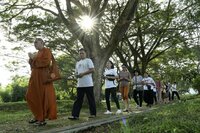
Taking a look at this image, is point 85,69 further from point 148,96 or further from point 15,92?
point 15,92

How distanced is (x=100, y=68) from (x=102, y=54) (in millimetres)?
776

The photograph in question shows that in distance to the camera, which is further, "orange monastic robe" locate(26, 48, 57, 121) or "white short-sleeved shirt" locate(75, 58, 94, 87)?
"white short-sleeved shirt" locate(75, 58, 94, 87)

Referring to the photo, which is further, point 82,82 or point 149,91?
point 149,91

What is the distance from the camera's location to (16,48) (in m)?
32.5

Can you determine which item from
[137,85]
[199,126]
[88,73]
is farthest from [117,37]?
[199,126]

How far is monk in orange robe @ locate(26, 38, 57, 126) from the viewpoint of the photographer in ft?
32.4

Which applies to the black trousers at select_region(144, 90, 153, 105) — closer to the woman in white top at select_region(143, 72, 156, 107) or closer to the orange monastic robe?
the woman in white top at select_region(143, 72, 156, 107)

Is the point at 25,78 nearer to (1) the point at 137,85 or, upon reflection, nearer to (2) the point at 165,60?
(2) the point at 165,60

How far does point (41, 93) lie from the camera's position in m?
9.91

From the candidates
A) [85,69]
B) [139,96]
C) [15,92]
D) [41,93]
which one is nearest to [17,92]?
[15,92]

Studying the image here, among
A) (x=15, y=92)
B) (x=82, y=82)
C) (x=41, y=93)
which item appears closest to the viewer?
(x=41, y=93)

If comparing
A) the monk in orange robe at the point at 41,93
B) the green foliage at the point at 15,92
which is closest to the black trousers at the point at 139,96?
the monk in orange robe at the point at 41,93

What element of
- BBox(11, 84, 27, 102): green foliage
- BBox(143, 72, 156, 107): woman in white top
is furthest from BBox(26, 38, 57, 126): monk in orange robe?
BBox(11, 84, 27, 102): green foliage

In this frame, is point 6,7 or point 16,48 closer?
point 6,7
